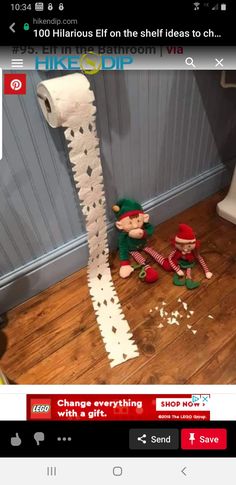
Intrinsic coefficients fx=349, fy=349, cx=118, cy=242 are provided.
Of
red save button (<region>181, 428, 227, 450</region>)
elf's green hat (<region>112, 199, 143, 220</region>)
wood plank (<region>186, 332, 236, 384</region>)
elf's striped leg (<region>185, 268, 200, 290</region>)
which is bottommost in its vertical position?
wood plank (<region>186, 332, 236, 384</region>)

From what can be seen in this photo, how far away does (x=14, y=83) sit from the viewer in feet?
2.58

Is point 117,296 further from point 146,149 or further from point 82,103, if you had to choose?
point 82,103

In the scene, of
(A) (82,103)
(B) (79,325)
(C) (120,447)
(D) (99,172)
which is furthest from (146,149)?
(C) (120,447)

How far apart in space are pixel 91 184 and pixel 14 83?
337 millimetres

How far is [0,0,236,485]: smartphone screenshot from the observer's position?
0.57 meters

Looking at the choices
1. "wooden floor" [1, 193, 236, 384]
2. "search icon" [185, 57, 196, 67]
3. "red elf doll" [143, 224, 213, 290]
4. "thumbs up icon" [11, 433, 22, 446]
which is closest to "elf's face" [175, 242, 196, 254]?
"red elf doll" [143, 224, 213, 290]

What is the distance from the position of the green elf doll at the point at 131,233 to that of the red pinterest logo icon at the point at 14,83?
479mm

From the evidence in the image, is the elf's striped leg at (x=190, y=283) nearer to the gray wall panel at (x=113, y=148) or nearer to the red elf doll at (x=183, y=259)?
the red elf doll at (x=183, y=259)

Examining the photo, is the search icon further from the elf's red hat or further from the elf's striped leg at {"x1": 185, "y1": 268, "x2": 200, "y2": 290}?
the elf's striped leg at {"x1": 185, "y1": 268, "x2": 200, "y2": 290}

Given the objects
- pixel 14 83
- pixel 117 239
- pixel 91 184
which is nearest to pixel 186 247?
pixel 117 239

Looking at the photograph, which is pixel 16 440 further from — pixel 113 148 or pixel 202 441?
pixel 113 148

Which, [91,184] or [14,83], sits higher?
[14,83]
